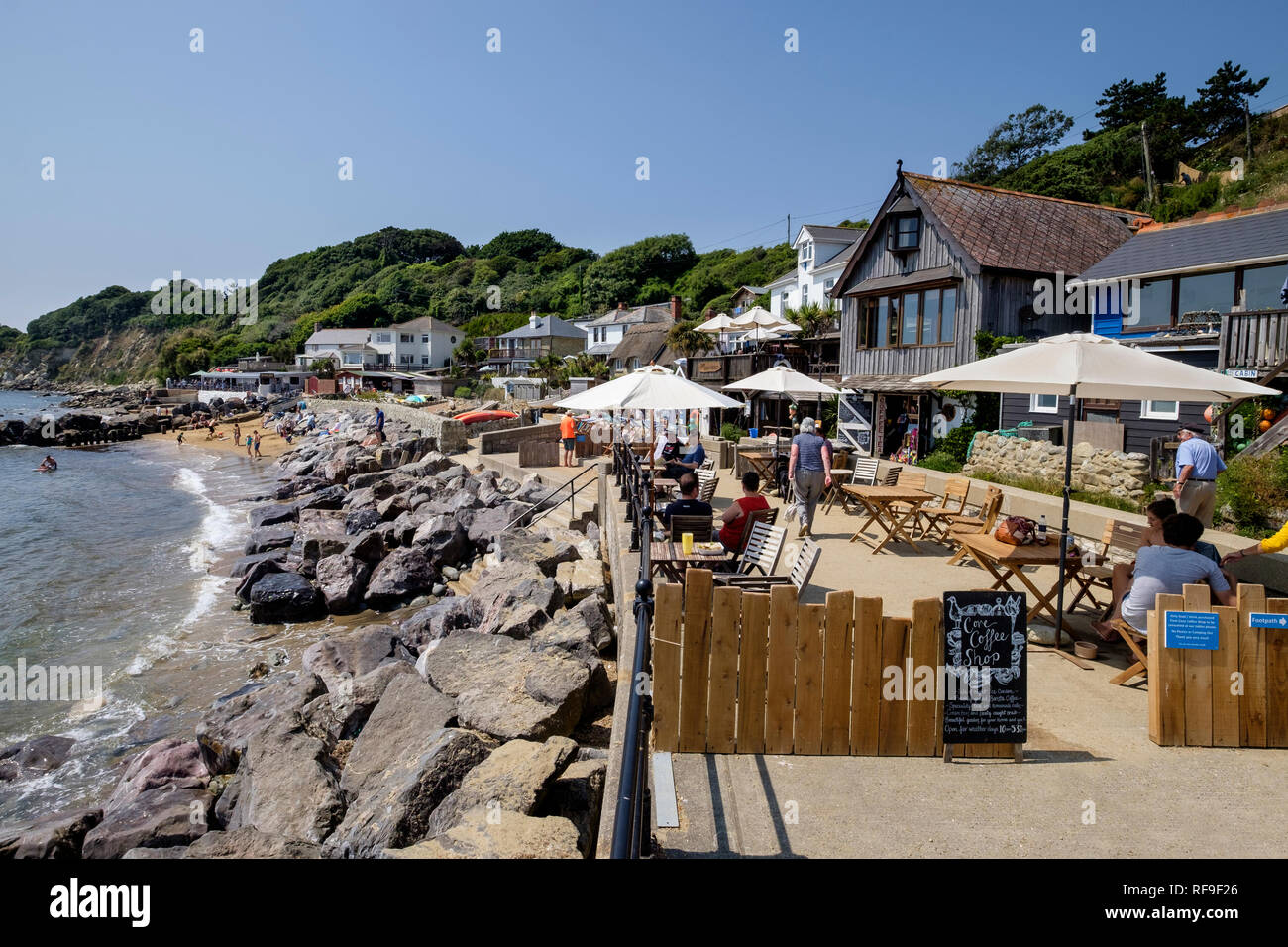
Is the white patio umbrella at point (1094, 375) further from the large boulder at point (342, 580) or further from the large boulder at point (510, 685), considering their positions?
the large boulder at point (342, 580)

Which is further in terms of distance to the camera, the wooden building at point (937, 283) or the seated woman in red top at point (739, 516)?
the wooden building at point (937, 283)

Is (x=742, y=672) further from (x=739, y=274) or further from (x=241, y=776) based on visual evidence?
(x=739, y=274)

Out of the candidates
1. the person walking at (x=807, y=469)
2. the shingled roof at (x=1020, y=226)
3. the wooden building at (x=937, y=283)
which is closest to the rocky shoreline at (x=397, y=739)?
the person walking at (x=807, y=469)

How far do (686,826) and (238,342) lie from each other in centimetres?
13208

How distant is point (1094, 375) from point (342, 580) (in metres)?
12.6

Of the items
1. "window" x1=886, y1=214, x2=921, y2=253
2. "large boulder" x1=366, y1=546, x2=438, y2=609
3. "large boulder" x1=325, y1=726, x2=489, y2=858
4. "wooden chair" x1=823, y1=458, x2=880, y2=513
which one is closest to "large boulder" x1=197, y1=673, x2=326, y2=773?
"large boulder" x1=325, y1=726, x2=489, y2=858

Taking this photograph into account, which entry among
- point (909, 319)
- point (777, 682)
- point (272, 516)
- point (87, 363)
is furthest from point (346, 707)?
point (87, 363)

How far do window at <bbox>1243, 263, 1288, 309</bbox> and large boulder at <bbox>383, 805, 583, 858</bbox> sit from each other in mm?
18231

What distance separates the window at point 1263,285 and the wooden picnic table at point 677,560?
15218 millimetres

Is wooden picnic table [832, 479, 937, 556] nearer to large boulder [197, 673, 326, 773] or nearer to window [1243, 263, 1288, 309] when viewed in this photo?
large boulder [197, 673, 326, 773]

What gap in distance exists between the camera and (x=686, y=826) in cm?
376

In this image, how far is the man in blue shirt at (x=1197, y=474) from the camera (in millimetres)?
8352
